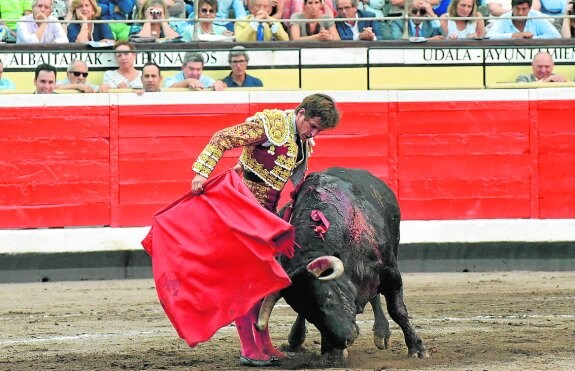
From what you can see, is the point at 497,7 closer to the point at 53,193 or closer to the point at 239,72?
the point at 239,72

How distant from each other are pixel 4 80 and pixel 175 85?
129cm

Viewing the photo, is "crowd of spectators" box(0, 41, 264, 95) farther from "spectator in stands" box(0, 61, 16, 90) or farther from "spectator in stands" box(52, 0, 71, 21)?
"spectator in stands" box(52, 0, 71, 21)

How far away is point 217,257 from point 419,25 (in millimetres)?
5178

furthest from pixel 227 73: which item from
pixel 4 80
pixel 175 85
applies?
pixel 4 80

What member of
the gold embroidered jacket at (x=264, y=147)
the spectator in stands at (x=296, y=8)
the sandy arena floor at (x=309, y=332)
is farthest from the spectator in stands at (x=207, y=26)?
the gold embroidered jacket at (x=264, y=147)

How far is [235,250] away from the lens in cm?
536

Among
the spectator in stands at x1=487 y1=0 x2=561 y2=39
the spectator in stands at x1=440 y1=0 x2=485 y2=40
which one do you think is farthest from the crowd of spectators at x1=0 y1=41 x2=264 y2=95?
the spectator in stands at x1=487 y1=0 x2=561 y2=39

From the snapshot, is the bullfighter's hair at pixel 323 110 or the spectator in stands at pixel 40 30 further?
the spectator in stands at pixel 40 30

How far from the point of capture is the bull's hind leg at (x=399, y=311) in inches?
223

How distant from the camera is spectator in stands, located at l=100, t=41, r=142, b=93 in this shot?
9484 millimetres

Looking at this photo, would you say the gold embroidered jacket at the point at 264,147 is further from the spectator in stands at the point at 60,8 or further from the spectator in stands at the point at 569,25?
the spectator in stands at the point at 569,25

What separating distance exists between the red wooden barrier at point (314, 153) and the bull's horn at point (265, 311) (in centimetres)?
424

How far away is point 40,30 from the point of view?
970 cm

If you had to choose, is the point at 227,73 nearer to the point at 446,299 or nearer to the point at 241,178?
the point at 446,299
